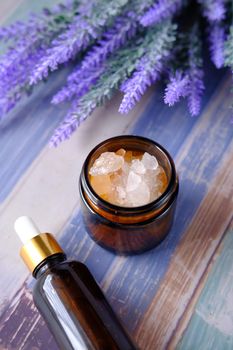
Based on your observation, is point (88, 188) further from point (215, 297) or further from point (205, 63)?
point (205, 63)

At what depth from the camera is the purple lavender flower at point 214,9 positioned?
2.83 feet

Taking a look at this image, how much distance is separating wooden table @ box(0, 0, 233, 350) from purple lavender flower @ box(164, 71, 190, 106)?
8 centimetres

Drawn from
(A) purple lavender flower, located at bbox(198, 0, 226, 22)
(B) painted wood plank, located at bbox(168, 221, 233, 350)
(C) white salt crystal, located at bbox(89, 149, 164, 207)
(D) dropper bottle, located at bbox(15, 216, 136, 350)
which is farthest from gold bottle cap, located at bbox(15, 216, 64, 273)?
(A) purple lavender flower, located at bbox(198, 0, 226, 22)

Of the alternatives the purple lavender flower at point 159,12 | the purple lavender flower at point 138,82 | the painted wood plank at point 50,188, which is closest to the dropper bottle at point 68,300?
the painted wood plank at point 50,188

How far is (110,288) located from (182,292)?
112 millimetres

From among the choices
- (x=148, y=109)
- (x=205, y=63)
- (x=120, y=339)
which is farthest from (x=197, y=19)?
(x=120, y=339)

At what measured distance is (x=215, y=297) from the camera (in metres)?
0.78

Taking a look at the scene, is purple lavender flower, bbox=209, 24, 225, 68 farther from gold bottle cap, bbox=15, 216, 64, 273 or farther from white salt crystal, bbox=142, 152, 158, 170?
gold bottle cap, bbox=15, 216, 64, 273

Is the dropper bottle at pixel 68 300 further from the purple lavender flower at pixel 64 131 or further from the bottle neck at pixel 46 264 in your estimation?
the purple lavender flower at pixel 64 131

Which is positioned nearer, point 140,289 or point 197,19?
point 140,289

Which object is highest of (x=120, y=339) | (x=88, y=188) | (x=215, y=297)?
(x=88, y=188)

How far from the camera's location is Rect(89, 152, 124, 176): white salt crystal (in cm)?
73

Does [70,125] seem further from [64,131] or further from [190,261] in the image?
[190,261]

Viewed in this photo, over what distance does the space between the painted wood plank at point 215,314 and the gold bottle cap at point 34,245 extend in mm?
234
